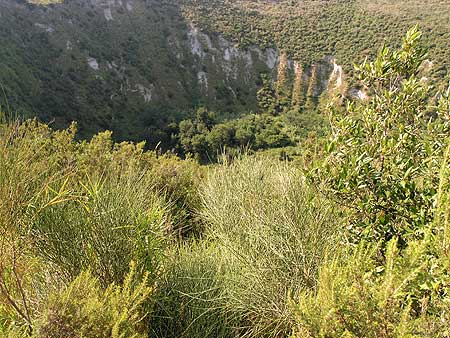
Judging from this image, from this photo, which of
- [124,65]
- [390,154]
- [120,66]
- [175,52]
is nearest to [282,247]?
[390,154]

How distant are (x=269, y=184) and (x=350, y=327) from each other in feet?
12.1

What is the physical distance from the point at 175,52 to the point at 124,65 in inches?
382

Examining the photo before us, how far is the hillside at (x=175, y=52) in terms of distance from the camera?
1511 inches

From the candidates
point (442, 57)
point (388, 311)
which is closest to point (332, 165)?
point (388, 311)

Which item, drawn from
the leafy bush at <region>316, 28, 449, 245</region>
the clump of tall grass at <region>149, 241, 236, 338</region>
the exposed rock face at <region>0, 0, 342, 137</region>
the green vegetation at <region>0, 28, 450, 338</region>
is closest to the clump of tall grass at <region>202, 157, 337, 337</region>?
the green vegetation at <region>0, 28, 450, 338</region>

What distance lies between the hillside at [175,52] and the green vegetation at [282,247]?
3226 centimetres

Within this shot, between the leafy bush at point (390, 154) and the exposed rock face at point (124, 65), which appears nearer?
the leafy bush at point (390, 154)

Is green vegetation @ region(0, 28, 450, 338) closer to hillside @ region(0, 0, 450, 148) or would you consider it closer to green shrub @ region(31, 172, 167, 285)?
green shrub @ region(31, 172, 167, 285)

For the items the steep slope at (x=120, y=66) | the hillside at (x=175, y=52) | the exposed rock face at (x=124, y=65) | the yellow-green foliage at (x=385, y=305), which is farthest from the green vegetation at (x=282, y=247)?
the hillside at (x=175, y=52)

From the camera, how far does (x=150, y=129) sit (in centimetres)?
3959

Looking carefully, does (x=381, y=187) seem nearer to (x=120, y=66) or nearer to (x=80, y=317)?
(x=80, y=317)

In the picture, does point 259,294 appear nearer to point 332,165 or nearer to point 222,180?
point 332,165

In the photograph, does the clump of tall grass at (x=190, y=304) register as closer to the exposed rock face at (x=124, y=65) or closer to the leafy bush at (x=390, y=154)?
the leafy bush at (x=390, y=154)

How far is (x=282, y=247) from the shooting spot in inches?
132
